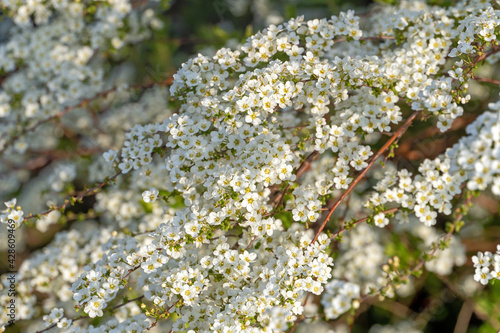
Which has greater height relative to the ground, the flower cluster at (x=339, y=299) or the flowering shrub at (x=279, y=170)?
the flowering shrub at (x=279, y=170)

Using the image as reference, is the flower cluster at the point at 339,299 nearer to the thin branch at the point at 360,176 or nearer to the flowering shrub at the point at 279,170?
the flowering shrub at the point at 279,170

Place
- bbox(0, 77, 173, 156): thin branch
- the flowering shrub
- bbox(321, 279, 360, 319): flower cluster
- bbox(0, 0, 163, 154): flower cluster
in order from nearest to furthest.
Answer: the flowering shrub < bbox(321, 279, 360, 319): flower cluster < bbox(0, 77, 173, 156): thin branch < bbox(0, 0, 163, 154): flower cluster

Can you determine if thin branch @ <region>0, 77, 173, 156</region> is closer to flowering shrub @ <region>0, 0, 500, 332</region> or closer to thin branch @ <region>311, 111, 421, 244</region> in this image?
flowering shrub @ <region>0, 0, 500, 332</region>

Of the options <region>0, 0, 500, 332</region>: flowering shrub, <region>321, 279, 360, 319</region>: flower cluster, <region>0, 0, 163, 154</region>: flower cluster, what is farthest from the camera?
<region>0, 0, 163, 154</region>: flower cluster

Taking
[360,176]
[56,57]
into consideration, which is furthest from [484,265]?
[56,57]

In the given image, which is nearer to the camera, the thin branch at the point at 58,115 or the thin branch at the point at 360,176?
the thin branch at the point at 360,176

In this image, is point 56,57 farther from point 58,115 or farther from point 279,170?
point 279,170

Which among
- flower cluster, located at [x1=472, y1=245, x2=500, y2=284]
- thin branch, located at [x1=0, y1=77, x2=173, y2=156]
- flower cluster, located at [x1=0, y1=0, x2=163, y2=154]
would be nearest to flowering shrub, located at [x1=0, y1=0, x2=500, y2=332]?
flower cluster, located at [x1=472, y1=245, x2=500, y2=284]

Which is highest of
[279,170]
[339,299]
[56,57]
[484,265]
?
[279,170]

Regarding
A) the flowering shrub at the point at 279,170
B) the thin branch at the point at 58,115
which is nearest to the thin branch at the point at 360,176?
the flowering shrub at the point at 279,170

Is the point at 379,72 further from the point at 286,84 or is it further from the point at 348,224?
the point at 348,224

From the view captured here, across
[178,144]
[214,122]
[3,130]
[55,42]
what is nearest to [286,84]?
[214,122]

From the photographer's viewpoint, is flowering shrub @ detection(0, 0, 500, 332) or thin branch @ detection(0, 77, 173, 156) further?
thin branch @ detection(0, 77, 173, 156)

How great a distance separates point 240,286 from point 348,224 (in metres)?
0.58
